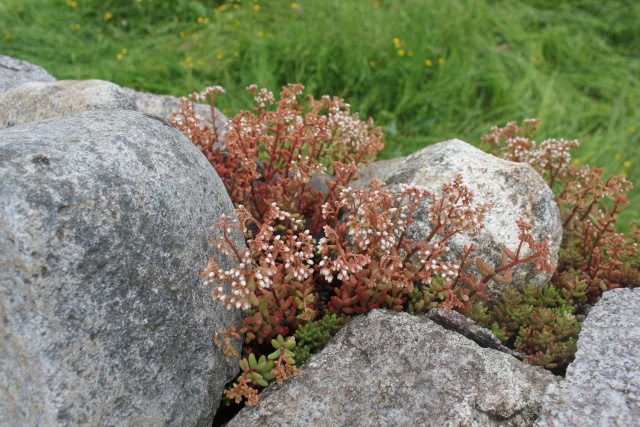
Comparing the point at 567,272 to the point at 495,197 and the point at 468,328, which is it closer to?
the point at 495,197

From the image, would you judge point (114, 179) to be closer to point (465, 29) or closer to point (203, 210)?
point (203, 210)

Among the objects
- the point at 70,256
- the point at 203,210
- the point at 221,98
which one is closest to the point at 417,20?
the point at 221,98

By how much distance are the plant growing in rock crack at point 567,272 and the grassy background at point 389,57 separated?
6.16 ft

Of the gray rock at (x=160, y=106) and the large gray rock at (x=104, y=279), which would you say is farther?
the gray rock at (x=160, y=106)

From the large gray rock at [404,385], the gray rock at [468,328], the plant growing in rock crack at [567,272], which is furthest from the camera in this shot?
the plant growing in rock crack at [567,272]

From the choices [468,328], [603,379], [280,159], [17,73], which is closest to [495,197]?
[468,328]

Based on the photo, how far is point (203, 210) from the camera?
2.96 metres

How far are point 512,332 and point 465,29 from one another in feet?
15.9

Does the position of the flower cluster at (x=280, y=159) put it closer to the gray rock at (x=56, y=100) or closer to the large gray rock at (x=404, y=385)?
the gray rock at (x=56, y=100)

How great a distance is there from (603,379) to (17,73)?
16.4ft

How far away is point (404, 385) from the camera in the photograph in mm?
2818

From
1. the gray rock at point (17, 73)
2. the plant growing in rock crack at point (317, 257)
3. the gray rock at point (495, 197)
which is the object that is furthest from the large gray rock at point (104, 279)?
the gray rock at point (17, 73)

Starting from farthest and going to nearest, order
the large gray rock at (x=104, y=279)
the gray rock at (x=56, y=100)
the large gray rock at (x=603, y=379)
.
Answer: the gray rock at (x=56, y=100) → the large gray rock at (x=603, y=379) → the large gray rock at (x=104, y=279)

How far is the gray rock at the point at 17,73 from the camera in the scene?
5113mm
